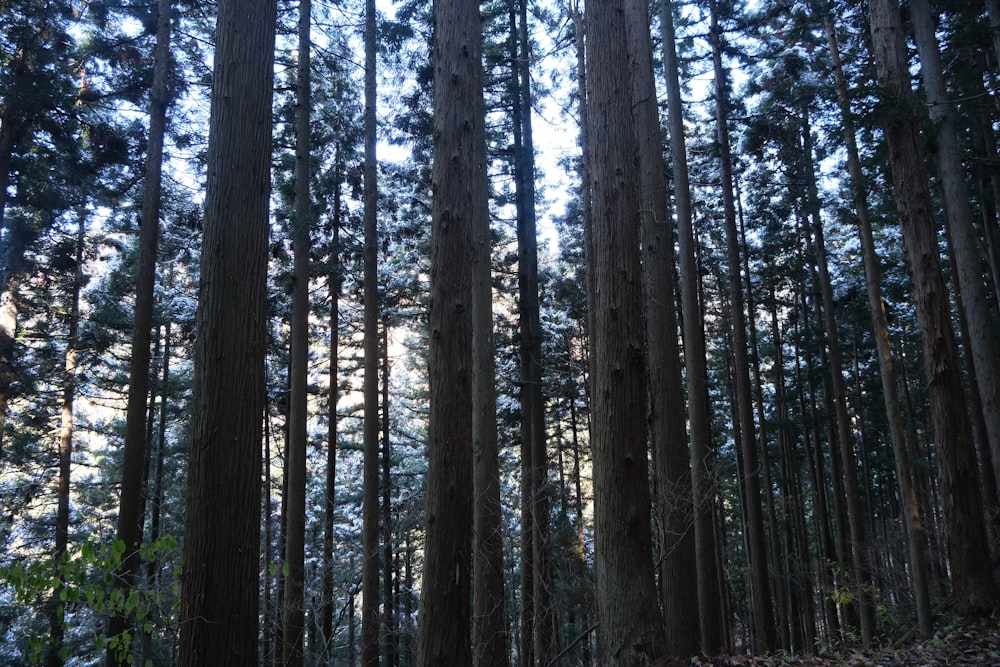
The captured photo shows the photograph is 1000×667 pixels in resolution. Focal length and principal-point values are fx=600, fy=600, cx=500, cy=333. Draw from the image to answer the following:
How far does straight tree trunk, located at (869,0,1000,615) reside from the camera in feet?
21.3

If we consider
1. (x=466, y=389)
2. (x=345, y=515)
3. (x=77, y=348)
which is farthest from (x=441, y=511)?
(x=345, y=515)

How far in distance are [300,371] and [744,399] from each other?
9077mm

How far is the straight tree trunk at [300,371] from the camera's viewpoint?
31.7 feet

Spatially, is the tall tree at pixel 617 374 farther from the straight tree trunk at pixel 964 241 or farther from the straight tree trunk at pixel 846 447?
the straight tree trunk at pixel 846 447

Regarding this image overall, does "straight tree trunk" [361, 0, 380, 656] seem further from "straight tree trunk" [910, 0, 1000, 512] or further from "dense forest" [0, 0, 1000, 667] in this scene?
"straight tree trunk" [910, 0, 1000, 512]

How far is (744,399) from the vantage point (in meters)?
12.8

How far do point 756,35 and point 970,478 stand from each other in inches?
404

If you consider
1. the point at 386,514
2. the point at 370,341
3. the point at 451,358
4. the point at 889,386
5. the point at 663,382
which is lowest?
the point at 386,514

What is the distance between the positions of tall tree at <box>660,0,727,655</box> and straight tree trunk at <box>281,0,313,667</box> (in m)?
5.87

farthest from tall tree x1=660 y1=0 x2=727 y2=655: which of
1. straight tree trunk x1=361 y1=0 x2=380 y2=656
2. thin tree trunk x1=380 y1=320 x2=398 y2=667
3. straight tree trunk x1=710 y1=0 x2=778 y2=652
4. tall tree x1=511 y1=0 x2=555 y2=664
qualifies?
thin tree trunk x1=380 y1=320 x2=398 y2=667

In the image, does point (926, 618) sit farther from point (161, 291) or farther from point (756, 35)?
point (161, 291)

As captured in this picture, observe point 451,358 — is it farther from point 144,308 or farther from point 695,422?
point 144,308

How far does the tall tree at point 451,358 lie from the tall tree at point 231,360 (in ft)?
5.78

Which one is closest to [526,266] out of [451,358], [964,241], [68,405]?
[964,241]
